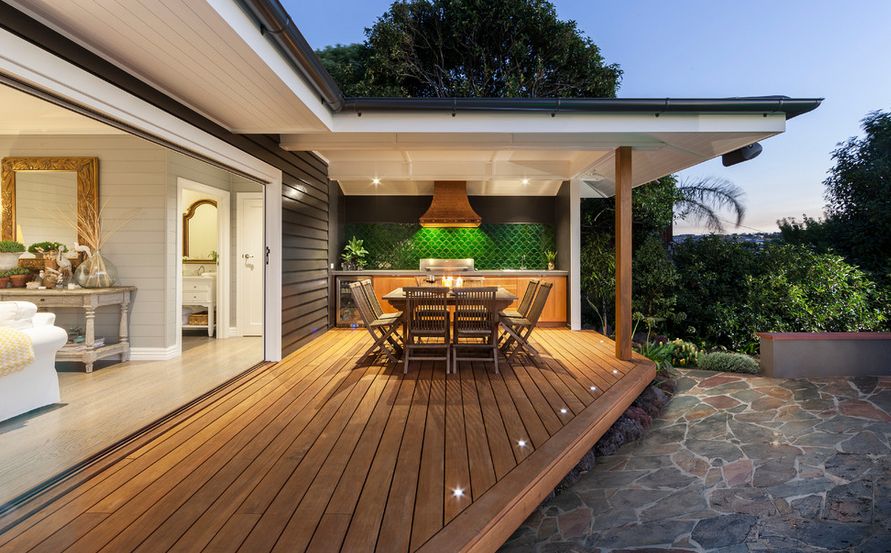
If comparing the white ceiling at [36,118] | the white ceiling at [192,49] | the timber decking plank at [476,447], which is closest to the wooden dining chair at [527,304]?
the timber decking plank at [476,447]

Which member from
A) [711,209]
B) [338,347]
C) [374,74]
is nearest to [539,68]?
[374,74]

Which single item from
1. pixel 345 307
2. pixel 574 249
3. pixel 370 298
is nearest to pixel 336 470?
pixel 370 298

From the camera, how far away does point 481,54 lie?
12.4 metres

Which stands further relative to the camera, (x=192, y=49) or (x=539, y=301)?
(x=539, y=301)

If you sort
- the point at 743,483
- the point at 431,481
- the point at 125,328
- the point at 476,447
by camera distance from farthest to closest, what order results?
the point at 125,328 < the point at 743,483 < the point at 476,447 < the point at 431,481

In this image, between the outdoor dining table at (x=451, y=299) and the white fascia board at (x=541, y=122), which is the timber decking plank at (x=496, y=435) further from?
the white fascia board at (x=541, y=122)

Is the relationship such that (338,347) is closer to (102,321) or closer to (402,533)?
(102,321)

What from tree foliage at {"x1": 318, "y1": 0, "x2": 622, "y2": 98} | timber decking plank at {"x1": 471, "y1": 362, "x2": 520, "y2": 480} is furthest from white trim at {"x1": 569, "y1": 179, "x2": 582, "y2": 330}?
tree foliage at {"x1": 318, "y1": 0, "x2": 622, "y2": 98}

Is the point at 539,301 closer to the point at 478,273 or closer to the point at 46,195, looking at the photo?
the point at 478,273

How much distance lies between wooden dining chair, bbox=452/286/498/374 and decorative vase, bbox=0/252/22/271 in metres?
4.27

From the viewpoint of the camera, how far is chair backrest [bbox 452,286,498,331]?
461 cm

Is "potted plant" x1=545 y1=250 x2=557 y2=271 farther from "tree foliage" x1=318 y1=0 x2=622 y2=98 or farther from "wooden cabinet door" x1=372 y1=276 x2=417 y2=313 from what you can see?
"tree foliage" x1=318 y1=0 x2=622 y2=98

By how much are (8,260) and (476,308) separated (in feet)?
15.0

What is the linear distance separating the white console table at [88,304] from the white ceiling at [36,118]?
1.63m
